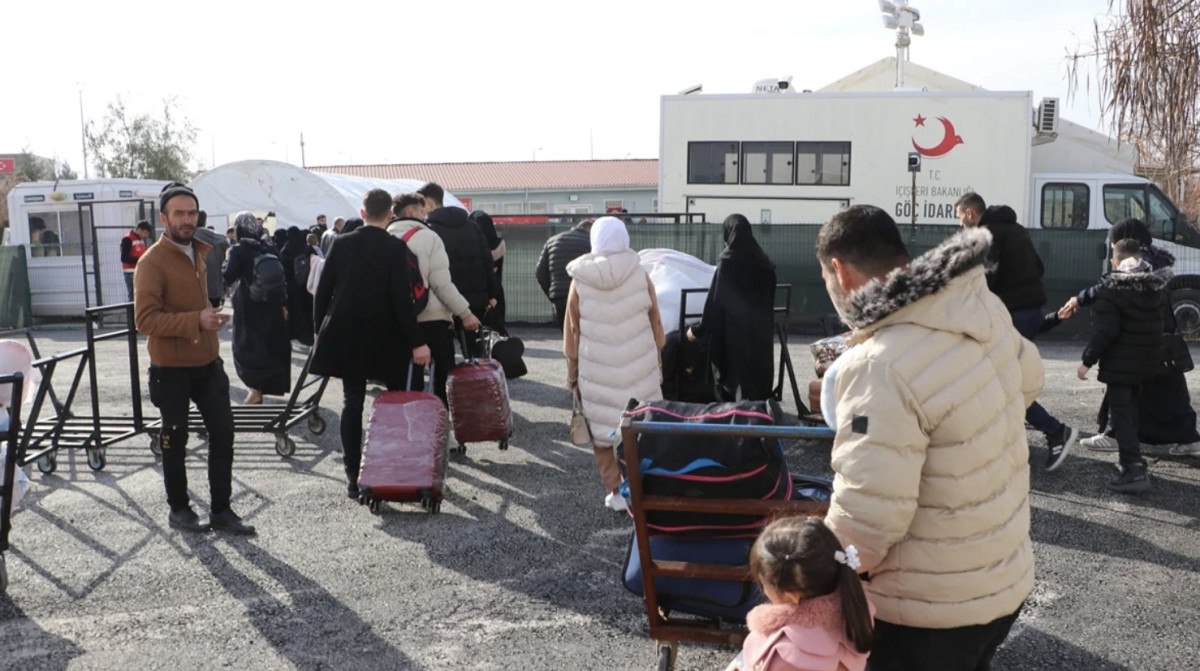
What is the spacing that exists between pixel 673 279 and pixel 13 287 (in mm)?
15516

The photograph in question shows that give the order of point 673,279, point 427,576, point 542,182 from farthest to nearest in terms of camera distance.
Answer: point 542,182 < point 673,279 < point 427,576

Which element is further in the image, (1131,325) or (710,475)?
(1131,325)

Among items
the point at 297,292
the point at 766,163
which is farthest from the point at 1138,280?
the point at 766,163

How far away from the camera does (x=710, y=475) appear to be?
3574mm

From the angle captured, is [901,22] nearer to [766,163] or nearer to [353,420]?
[766,163]

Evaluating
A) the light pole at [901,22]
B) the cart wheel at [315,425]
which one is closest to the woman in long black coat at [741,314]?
the cart wheel at [315,425]

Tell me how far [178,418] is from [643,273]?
2.79 meters

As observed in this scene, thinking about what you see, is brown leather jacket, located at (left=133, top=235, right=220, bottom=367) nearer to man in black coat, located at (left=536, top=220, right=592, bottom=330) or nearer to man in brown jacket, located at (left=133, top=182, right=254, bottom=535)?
man in brown jacket, located at (left=133, top=182, right=254, bottom=535)

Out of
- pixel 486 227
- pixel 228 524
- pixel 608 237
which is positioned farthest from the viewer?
pixel 486 227

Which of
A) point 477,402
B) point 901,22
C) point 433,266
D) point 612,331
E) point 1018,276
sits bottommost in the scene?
point 477,402

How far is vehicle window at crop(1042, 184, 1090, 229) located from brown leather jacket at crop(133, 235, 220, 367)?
16.1m

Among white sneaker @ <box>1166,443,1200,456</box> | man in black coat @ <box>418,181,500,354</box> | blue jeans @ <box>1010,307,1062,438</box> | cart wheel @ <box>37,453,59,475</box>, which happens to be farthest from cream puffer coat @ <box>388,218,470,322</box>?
white sneaker @ <box>1166,443,1200,456</box>

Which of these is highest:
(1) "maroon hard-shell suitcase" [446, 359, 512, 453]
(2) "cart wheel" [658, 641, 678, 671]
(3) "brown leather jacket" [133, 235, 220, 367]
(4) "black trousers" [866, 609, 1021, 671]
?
(3) "brown leather jacket" [133, 235, 220, 367]

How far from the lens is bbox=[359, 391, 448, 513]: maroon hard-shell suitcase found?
21.9ft
